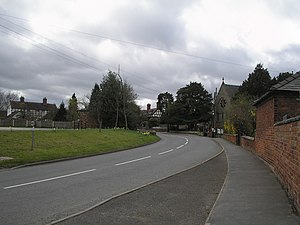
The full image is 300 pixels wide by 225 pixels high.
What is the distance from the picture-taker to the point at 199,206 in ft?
23.5

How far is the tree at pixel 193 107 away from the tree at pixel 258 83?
748 inches

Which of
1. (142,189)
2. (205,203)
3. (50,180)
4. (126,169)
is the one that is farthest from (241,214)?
(126,169)

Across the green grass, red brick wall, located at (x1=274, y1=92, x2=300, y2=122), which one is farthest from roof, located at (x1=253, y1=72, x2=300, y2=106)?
the green grass

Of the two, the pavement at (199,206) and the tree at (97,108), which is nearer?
the pavement at (199,206)

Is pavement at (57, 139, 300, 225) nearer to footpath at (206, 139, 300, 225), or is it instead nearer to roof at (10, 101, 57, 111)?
footpath at (206, 139, 300, 225)

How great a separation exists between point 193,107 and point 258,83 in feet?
71.9

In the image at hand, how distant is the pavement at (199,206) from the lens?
229 inches

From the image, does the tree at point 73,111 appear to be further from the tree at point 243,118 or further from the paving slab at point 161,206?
the paving slab at point 161,206

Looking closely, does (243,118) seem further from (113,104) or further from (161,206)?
(161,206)

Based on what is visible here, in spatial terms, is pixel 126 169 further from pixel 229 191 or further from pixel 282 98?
pixel 282 98

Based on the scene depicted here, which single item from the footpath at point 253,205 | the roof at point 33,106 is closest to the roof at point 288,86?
the footpath at point 253,205

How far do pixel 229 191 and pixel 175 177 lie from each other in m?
3.04

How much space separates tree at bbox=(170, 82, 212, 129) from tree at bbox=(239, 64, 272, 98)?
1900cm

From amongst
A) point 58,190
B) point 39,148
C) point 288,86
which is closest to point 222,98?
point 39,148
